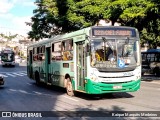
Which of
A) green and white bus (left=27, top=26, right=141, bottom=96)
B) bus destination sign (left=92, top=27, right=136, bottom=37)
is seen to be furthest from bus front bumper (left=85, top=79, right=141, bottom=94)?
bus destination sign (left=92, top=27, right=136, bottom=37)

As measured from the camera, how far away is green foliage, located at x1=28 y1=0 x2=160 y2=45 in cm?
2669

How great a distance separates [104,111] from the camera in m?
12.0

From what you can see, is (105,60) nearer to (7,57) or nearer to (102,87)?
(102,87)

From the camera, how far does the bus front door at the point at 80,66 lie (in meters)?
15.2

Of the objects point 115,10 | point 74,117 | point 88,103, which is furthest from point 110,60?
point 115,10

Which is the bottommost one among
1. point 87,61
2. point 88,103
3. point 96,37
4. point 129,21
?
point 88,103

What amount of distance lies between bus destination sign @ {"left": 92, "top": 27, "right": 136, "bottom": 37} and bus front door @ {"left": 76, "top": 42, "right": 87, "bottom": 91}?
983 millimetres

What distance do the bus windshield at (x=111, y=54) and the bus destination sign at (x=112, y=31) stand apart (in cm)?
26

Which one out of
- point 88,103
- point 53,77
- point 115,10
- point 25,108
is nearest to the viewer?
point 25,108

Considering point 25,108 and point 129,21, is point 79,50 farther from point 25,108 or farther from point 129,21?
point 129,21

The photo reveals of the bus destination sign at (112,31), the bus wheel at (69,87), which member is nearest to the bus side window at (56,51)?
the bus wheel at (69,87)

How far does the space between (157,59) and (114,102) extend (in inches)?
992

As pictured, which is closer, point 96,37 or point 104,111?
point 104,111

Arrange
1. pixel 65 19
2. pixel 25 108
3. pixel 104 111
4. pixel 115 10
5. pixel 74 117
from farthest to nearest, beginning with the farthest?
pixel 65 19
pixel 115 10
pixel 25 108
pixel 104 111
pixel 74 117
